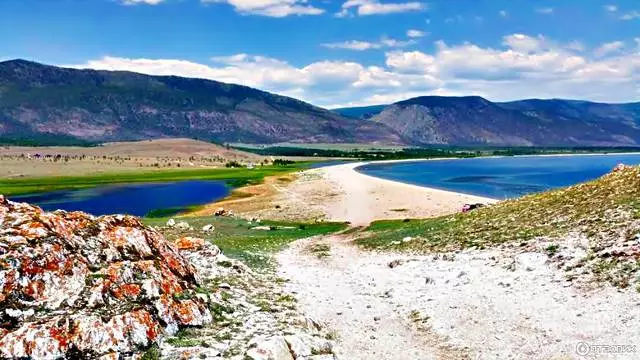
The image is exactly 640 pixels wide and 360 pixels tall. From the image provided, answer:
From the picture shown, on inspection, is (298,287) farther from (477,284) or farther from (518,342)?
(518,342)

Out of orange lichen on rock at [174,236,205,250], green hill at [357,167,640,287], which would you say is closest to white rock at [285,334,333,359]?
green hill at [357,167,640,287]

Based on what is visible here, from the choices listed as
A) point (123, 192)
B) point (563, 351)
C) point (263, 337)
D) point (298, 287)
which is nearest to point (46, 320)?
point (263, 337)

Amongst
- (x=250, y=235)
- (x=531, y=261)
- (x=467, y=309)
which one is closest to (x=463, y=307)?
(x=467, y=309)

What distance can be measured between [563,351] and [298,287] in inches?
620

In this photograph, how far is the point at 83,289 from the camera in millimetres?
21031

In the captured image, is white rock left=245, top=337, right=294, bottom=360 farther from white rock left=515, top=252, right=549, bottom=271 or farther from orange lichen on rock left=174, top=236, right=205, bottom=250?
orange lichen on rock left=174, top=236, right=205, bottom=250

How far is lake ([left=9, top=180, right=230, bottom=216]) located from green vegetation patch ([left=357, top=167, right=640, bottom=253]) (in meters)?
77.8

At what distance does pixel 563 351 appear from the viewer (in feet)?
65.2

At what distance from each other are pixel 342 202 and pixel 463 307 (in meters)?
84.5

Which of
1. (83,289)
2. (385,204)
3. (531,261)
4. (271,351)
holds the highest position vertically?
(83,289)

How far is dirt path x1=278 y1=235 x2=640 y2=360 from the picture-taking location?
2106cm

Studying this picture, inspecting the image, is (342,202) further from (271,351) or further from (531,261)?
(271,351)

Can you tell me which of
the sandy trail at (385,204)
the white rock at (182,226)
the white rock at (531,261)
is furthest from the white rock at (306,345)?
the sandy trail at (385,204)

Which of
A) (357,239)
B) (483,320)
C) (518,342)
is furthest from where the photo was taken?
(357,239)
